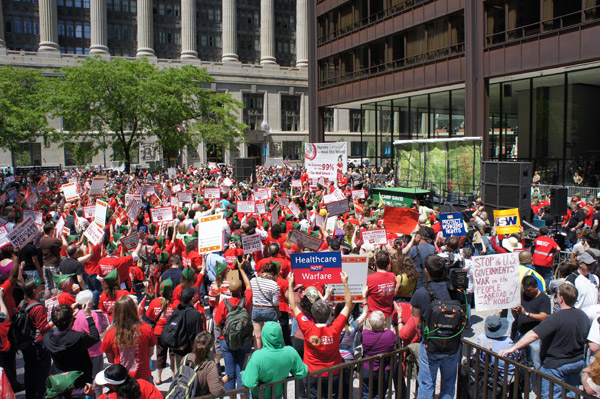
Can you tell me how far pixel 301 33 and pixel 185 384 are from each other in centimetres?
7265

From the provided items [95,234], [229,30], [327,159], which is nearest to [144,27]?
[229,30]

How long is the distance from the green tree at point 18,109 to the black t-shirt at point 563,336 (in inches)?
1569

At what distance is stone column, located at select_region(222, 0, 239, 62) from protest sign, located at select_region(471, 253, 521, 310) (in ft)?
217

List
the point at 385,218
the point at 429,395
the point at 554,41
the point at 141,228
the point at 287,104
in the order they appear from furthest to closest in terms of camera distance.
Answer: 1. the point at 287,104
2. the point at 554,41
3. the point at 141,228
4. the point at 385,218
5. the point at 429,395

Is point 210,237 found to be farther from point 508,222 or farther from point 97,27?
point 97,27

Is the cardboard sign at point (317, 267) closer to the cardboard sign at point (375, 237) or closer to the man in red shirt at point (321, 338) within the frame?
the man in red shirt at point (321, 338)

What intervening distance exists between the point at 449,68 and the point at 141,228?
23514 mm

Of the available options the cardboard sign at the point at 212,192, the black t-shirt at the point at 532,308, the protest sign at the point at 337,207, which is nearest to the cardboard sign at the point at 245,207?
the protest sign at the point at 337,207

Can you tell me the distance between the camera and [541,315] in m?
5.93

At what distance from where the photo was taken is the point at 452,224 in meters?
10.9

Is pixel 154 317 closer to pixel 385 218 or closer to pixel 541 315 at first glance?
pixel 541 315

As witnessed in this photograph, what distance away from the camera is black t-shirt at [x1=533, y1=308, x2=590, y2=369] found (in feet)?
17.5

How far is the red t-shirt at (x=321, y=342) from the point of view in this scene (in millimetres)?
5305

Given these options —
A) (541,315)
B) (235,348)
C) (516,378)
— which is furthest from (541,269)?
(235,348)
